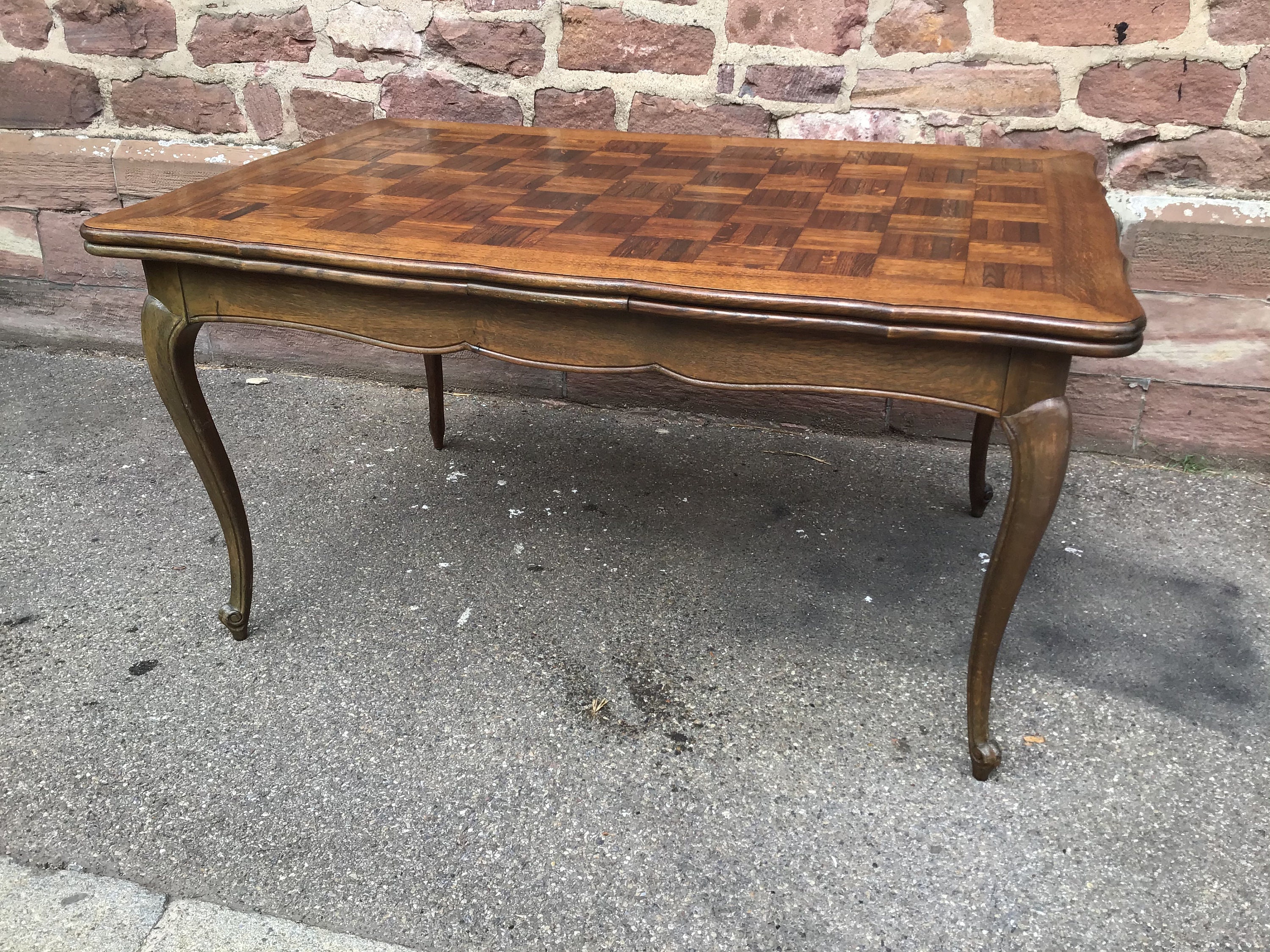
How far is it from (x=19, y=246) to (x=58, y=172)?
309 mm

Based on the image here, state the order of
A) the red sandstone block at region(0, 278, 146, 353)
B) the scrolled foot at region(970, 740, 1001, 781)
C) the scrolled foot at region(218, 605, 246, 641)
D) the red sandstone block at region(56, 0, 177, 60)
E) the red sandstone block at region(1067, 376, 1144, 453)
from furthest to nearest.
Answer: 1. the red sandstone block at region(0, 278, 146, 353)
2. the red sandstone block at region(56, 0, 177, 60)
3. the red sandstone block at region(1067, 376, 1144, 453)
4. the scrolled foot at region(218, 605, 246, 641)
5. the scrolled foot at region(970, 740, 1001, 781)

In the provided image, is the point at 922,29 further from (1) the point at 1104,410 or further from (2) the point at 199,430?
(2) the point at 199,430

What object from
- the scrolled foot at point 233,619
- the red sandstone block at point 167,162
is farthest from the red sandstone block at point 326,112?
the scrolled foot at point 233,619

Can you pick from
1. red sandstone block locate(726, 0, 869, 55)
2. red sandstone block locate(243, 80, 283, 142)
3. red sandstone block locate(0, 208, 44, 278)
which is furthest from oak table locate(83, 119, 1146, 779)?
red sandstone block locate(0, 208, 44, 278)

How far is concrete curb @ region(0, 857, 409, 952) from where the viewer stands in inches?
59.0

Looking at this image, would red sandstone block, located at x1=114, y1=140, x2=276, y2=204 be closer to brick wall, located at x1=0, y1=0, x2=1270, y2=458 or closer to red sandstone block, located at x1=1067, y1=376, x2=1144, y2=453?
brick wall, located at x1=0, y1=0, x2=1270, y2=458

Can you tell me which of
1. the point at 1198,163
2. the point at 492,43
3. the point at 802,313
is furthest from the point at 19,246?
the point at 1198,163

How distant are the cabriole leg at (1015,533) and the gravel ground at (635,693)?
0.37ft

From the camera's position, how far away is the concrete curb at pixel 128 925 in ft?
4.92

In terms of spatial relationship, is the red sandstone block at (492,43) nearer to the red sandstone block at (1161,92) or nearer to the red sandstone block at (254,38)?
the red sandstone block at (254,38)

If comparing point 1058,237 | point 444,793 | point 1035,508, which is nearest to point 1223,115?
point 1058,237

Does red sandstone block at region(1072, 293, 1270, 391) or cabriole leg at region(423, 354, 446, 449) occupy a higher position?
red sandstone block at region(1072, 293, 1270, 391)

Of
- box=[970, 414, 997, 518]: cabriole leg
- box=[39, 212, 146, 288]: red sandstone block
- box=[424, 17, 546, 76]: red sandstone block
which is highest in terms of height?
box=[424, 17, 546, 76]: red sandstone block

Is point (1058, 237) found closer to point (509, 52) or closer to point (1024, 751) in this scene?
point (1024, 751)
